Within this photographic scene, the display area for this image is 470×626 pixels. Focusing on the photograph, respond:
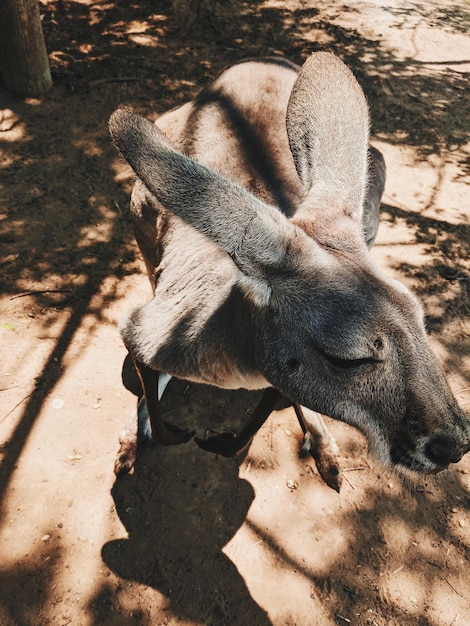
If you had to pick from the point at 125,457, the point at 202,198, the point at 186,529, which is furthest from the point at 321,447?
the point at 202,198

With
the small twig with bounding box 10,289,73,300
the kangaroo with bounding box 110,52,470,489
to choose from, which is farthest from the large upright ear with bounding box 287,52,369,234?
the small twig with bounding box 10,289,73,300

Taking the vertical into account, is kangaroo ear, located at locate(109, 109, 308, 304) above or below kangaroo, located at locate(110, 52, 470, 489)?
above

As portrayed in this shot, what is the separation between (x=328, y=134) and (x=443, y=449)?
5.32ft

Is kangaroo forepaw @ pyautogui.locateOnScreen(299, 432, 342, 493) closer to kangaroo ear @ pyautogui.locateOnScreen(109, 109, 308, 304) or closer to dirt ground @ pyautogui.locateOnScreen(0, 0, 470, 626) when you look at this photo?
dirt ground @ pyautogui.locateOnScreen(0, 0, 470, 626)

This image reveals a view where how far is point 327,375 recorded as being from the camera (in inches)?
81.2

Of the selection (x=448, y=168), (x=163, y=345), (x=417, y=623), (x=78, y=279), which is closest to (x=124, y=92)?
(x=78, y=279)

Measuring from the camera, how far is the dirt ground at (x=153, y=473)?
9.23ft

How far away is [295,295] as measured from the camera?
2084 mm

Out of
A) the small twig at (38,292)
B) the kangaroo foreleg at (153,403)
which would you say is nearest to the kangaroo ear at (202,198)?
the kangaroo foreleg at (153,403)

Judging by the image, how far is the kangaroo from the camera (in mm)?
1903

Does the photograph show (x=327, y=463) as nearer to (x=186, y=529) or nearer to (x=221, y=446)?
(x=221, y=446)

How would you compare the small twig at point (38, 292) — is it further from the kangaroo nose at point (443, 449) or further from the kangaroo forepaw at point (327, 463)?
the kangaroo nose at point (443, 449)

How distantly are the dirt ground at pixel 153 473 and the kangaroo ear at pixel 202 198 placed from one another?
1.85m

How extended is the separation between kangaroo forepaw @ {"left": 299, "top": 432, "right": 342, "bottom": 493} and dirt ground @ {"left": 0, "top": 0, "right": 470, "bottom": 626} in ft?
0.24
